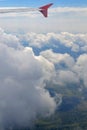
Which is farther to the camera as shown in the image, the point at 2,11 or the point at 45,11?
the point at 45,11

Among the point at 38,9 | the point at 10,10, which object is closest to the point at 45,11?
the point at 38,9

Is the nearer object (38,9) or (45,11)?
(38,9)

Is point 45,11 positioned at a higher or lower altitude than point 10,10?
higher

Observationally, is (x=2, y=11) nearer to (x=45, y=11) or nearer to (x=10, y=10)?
(x=10, y=10)

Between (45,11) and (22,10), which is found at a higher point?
(45,11)

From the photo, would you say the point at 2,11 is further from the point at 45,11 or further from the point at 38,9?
the point at 45,11

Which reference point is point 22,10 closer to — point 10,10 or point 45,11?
point 10,10
